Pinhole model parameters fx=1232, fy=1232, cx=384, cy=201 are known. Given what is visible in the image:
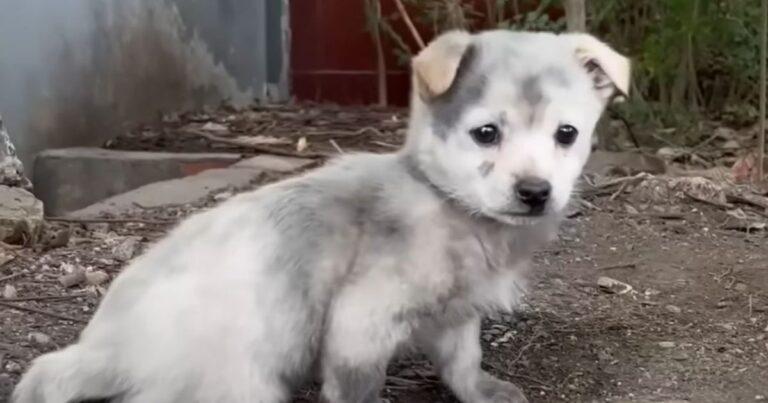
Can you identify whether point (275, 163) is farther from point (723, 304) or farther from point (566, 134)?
point (566, 134)

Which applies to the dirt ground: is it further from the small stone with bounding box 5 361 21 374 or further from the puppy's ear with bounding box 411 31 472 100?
the puppy's ear with bounding box 411 31 472 100

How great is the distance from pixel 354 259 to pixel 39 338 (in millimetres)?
1110

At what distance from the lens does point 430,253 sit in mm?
2850

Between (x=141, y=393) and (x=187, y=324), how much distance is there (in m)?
0.19

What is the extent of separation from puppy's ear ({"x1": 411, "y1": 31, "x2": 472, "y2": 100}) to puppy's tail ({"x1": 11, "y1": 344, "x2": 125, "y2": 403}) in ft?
3.21

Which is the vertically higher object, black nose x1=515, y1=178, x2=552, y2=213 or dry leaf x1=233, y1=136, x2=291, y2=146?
black nose x1=515, y1=178, x2=552, y2=213

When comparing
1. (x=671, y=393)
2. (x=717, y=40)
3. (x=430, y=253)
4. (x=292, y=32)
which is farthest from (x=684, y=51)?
(x=430, y=253)

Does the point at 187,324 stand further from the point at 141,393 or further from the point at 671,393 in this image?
the point at 671,393

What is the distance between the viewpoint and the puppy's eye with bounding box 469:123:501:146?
113 inches

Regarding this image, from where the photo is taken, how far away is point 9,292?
12.6 ft

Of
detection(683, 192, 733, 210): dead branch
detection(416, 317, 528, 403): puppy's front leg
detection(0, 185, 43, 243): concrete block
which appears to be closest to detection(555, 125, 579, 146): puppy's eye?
detection(416, 317, 528, 403): puppy's front leg

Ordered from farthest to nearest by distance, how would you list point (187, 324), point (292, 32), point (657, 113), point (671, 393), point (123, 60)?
1. point (292, 32)
2. point (657, 113)
3. point (123, 60)
4. point (671, 393)
5. point (187, 324)

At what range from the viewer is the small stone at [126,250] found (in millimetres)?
4242

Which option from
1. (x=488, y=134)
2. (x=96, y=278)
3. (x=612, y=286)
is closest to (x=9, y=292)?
(x=96, y=278)
